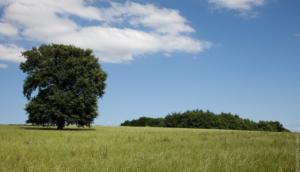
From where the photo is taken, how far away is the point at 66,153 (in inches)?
495

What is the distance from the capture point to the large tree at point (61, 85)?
52188 mm

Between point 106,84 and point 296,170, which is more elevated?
point 106,84

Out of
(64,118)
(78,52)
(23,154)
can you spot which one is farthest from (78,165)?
(78,52)

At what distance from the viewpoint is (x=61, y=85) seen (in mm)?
54812

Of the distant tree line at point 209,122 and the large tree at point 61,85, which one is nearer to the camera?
the large tree at point 61,85

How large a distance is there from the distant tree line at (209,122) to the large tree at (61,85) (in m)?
80.8

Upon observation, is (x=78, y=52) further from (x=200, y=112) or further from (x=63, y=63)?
(x=200, y=112)

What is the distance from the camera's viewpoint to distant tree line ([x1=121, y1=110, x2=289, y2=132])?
13425 cm

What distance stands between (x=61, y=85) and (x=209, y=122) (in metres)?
87.4

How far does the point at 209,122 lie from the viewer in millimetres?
134625

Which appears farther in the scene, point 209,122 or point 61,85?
point 209,122

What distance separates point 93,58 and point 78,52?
2.33m

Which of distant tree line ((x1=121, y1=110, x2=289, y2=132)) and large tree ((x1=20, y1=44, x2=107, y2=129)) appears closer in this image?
large tree ((x1=20, y1=44, x2=107, y2=129))

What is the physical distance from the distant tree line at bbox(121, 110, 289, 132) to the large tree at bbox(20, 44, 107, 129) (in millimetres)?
80798
